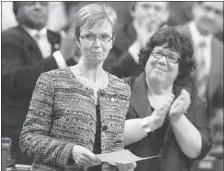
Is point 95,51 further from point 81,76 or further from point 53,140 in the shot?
point 53,140

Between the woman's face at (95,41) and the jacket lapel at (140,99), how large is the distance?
22.2 inches

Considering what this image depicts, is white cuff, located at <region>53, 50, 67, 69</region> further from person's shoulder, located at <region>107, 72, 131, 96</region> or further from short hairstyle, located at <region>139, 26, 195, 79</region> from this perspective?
person's shoulder, located at <region>107, 72, 131, 96</region>

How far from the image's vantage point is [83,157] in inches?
69.6

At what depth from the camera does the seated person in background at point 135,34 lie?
113 inches

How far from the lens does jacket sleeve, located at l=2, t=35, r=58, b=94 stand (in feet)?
8.36

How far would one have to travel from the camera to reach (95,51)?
1.91 m

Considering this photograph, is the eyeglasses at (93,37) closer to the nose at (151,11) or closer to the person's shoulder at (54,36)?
the person's shoulder at (54,36)

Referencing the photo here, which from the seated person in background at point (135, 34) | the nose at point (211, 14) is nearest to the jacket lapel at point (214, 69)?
the nose at point (211, 14)

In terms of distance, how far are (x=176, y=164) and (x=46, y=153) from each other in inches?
33.7

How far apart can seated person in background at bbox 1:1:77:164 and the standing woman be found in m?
0.66

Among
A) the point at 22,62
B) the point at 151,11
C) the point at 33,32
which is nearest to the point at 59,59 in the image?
the point at 22,62

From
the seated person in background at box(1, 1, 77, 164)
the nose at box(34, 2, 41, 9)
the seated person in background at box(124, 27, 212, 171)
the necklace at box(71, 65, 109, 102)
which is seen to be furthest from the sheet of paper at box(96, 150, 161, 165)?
the nose at box(34, 2, 41, 9)

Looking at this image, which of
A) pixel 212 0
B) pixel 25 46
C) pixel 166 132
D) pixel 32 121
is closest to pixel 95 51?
pixel 32 121

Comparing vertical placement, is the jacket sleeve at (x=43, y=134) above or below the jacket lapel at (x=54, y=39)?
below
